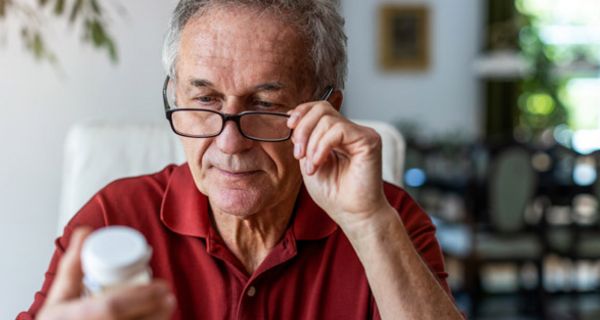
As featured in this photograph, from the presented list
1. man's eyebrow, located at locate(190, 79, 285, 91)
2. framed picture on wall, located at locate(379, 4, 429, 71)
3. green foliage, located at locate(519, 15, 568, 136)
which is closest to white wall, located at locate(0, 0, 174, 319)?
man's eyebrow, located at locate(190, 79, 285, 91)

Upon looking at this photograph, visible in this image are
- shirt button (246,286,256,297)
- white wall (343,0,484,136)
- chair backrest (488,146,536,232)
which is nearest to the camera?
shirt button (246,286,256,297)

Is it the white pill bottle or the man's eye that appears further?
the man's eye

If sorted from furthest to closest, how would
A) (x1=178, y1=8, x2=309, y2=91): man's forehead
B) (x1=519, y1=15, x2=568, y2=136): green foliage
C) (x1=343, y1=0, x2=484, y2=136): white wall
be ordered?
1. (x1=343, y1=0, x2=484, y2=136): white wall
2. (x1=519, y1=15, x2=568, y2=136): green foliage
3. (x1=178, y1=8, x2=309, y2=91): man's forehead

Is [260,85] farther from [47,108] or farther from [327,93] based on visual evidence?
[47,108]

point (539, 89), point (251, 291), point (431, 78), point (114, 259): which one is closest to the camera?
point (114, 259)

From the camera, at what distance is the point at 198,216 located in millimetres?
1389

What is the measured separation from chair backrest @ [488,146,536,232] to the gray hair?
10.4 ft

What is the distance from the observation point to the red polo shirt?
1.33m

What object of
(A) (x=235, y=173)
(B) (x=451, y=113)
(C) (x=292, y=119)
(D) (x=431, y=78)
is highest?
(C) (x=292, y=119)

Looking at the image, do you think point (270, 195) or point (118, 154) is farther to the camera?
point (118, 154)

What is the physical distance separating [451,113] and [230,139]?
21.1 feet

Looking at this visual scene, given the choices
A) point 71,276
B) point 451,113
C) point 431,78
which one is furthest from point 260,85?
point 451,113

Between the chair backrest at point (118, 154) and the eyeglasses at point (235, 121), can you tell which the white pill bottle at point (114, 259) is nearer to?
the eyeglasses at point (235, 121)

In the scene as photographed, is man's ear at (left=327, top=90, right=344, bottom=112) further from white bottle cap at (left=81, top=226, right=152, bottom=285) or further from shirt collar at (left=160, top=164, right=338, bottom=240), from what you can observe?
white bottle cap at (left=81, top=226, right=152, bottom=285)
